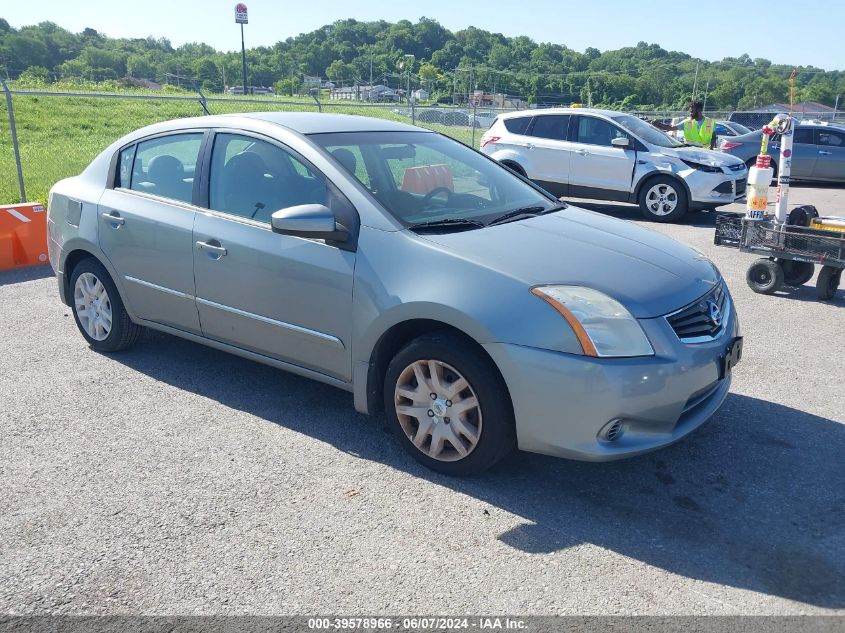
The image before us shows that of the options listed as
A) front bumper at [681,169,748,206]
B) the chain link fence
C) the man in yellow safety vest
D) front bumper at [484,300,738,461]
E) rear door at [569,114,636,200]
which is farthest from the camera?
the chain link fence

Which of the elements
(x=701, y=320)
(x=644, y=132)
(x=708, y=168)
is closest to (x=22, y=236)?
(x=701, y=320)

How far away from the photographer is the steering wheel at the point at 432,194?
4.05m

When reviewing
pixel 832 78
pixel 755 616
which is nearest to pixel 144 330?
pixel 755 616

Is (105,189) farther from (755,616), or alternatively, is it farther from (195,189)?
(755,616)

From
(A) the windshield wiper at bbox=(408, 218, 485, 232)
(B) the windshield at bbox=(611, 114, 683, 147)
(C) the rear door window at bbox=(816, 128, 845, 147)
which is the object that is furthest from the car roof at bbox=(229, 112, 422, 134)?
(C) the rear door window at bbox=(816, 128, 845, 147)

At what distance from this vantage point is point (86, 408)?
441 centimetres

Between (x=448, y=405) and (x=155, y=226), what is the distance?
7.57 feet

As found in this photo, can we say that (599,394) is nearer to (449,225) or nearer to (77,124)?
(449,225)

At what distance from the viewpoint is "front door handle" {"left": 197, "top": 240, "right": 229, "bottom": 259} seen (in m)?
4.25

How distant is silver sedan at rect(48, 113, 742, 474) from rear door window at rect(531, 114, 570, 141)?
27.1ft

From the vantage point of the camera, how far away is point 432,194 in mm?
4160

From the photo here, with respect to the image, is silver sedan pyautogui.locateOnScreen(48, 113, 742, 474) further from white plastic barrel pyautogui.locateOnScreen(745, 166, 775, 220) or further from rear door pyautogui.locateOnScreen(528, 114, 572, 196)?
rear door pyautogui.locateOnScreen(528, 114, 572, 196)

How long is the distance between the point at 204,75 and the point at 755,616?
221 ft

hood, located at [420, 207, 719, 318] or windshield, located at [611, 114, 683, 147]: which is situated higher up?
windshield, located at [611, 114, 683, 147]
